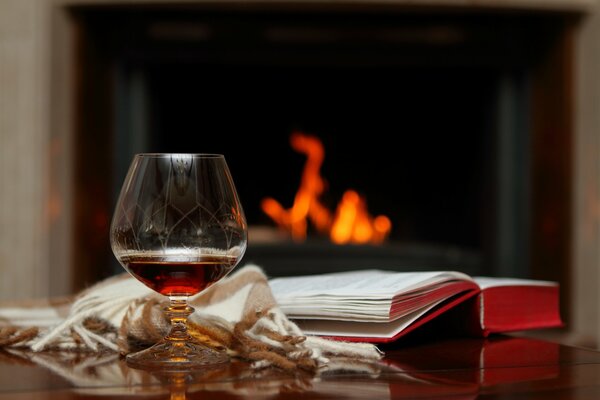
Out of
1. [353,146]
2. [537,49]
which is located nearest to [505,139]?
[537,49]

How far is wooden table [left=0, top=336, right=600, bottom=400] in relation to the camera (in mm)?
603

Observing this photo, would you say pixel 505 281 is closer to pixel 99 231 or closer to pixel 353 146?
pixel 99 231

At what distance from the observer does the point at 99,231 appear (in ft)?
7.84

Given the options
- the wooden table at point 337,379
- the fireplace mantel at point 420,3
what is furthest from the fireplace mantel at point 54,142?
the wooden table at point 337,379

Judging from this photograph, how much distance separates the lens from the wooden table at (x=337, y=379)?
60 centimetres

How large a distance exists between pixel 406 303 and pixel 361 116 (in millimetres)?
1933

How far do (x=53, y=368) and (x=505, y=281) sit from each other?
43 centimetres

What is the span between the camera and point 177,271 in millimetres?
698

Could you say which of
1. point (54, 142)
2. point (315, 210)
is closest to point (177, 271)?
point (54, 142)

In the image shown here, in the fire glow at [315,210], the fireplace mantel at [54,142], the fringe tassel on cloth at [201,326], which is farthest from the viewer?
the fire glow at [315,210]

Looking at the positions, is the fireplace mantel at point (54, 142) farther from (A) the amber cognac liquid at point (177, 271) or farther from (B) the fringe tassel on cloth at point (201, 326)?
(A) the amber cognac liquid at point (177, 271)

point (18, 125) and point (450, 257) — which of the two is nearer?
point (18, 125)

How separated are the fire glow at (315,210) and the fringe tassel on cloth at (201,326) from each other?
5.68 ft

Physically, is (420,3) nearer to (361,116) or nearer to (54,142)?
(361,116)
